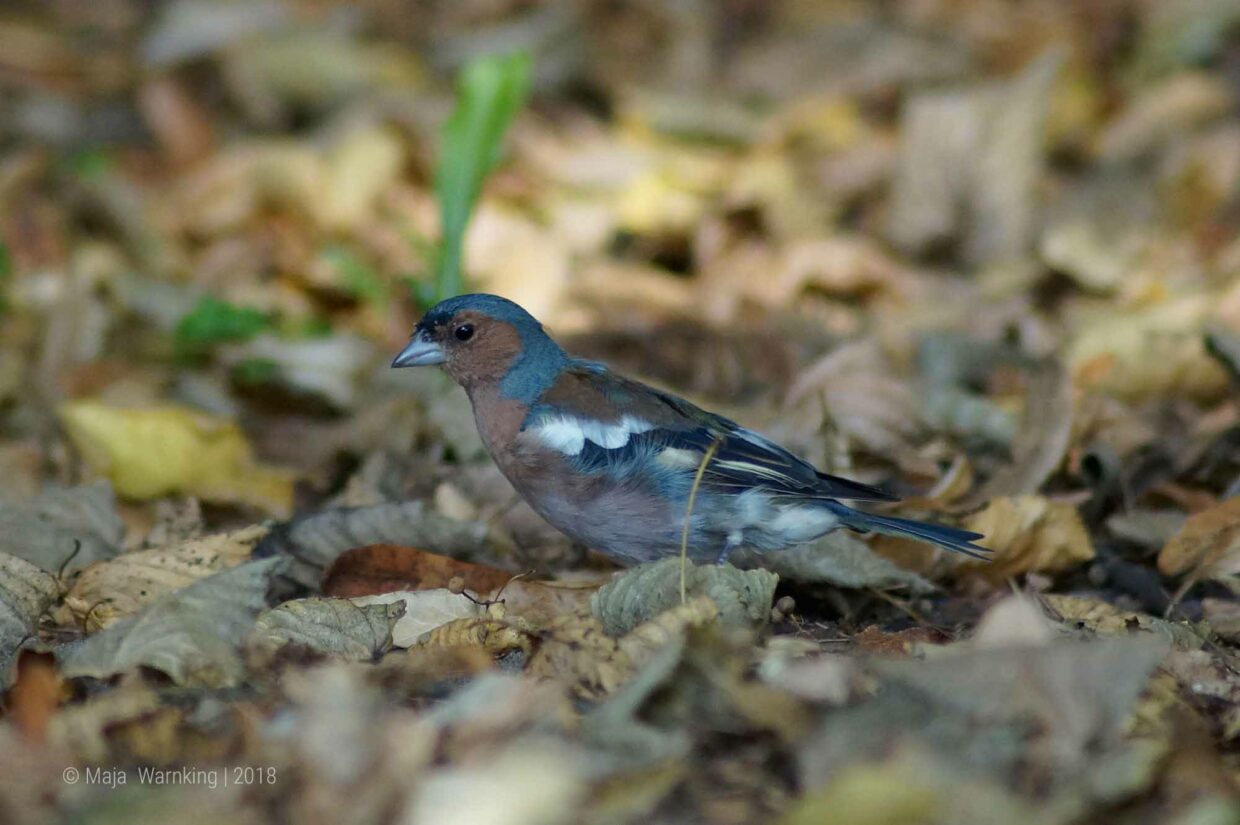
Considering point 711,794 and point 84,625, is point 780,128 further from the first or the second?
point 711,794

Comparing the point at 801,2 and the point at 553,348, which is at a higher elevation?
the point at 801,2

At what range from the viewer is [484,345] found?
4.26 metres

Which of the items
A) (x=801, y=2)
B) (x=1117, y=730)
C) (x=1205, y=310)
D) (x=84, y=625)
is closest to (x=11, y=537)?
(x=84, y=625)

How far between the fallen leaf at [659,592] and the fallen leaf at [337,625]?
0.46m

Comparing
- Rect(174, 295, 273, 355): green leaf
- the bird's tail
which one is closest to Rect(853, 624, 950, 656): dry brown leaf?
the bird's tail

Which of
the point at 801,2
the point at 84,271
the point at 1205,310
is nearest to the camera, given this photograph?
the point at 1205,310

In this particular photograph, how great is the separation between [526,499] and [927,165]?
11.8ft

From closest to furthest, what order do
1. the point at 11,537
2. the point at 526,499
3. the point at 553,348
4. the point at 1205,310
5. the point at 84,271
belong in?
the point at 11,537
the point at 526,499
the point at 553,348
the point at 1205,310
the point at 84,271

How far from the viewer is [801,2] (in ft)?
29.4

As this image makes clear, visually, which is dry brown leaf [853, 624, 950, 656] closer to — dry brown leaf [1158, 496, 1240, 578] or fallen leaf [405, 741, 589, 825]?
dry brown leaf [1158, 496, 1240, 578]

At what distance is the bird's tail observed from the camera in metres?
3.60

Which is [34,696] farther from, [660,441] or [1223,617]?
[1223,617]

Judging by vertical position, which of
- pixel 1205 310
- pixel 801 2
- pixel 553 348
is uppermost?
pixel 801 2

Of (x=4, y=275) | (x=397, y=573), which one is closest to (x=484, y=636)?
(x=397, y=573)
